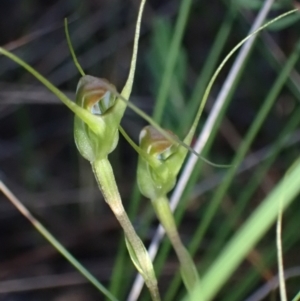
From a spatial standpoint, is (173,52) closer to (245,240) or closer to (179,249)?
(179,249)

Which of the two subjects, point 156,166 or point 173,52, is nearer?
point 156,166

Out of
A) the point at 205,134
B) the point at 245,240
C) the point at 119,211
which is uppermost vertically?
the point at 205,134

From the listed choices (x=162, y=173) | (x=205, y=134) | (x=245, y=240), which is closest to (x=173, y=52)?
(x=205, y=134)

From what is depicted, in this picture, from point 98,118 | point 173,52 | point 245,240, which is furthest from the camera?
point 173,52

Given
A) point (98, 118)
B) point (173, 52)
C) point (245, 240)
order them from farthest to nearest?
point (173, 52), point (98, 118), point (245, 240)

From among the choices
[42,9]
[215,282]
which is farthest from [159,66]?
[215,282]

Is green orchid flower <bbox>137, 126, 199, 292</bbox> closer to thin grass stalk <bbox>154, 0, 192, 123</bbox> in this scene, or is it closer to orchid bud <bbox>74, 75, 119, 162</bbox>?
orchid bud <bbox>74, 75, 119, 162</bbox>

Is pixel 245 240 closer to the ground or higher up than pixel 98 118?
closer to the ground

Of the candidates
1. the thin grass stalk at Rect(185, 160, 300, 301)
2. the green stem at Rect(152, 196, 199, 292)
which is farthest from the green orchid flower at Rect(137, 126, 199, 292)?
the thin grass stalk at Rect(185, 160, 300, 301)

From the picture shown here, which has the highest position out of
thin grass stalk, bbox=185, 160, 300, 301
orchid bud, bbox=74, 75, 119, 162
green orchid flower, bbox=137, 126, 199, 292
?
orchid bud, bbox=74, 75, 119, 162
